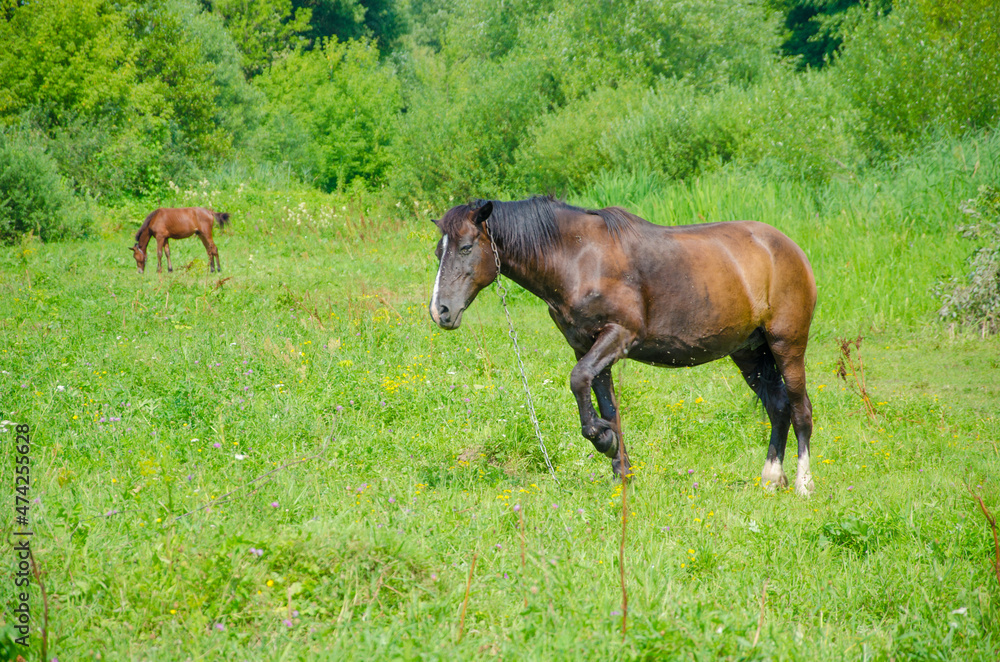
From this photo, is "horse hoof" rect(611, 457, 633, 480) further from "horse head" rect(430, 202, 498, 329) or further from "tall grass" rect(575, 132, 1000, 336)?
"tall grass" rect(575, 132, 1000, 336)

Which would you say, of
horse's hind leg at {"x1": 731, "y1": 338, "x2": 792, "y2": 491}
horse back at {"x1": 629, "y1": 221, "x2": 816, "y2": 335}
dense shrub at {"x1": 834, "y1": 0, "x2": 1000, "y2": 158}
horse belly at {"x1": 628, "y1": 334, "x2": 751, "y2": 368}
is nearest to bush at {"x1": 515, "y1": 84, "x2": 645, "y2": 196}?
dense shrub at {"x1": 834, "y1": 0, "x2": 1000, "y2": 158}

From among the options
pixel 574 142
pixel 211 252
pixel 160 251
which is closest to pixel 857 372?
pixel 574 142

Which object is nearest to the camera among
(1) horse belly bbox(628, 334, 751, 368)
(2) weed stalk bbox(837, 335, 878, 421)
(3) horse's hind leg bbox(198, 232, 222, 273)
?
(1) horse belly bbox(628, 334, 751, 368)

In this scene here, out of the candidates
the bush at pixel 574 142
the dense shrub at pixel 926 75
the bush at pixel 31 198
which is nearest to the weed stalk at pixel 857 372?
the dense shrub at pixel 926 75

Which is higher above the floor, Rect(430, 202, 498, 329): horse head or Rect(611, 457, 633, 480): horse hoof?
Rect(430, 202, 498, 329): horse head

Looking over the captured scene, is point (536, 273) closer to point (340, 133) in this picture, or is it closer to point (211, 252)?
point (211, 252)

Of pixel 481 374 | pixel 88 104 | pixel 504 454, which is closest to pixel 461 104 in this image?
pixel 88 104

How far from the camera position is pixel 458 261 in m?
4.71

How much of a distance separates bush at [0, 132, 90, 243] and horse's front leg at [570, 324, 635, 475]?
14988mm

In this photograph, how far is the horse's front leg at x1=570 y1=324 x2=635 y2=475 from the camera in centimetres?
468

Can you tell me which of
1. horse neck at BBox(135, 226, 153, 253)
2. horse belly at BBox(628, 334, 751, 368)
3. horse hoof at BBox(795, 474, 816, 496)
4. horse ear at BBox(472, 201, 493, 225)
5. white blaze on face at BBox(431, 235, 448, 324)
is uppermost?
horse ear at BBox(472, 201, 493, 225)

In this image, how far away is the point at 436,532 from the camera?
12.9 ft

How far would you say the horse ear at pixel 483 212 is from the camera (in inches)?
182

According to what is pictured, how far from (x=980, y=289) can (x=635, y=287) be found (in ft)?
21.5
